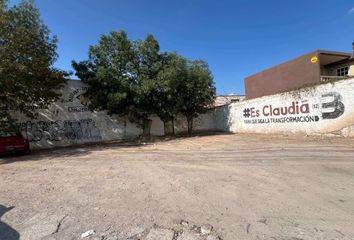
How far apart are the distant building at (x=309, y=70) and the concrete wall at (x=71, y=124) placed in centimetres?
1284

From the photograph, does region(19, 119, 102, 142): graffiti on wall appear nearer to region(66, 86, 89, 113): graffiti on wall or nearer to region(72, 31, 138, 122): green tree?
region(66, 86, 89, 113): graffiti on wall

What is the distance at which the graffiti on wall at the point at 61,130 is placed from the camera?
18.6m

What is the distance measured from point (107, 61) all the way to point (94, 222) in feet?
53.6

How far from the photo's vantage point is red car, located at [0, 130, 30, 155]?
13.2 m

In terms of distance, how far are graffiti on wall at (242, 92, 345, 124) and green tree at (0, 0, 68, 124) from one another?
1371 cm

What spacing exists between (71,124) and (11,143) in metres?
6.71

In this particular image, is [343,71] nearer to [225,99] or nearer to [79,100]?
[225,99]

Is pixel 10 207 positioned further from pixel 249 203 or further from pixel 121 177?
pixel 249 203

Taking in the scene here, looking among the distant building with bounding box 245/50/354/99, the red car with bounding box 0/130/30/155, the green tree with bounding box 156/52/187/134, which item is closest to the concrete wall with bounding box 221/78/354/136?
the distant building with bounding box 245/50/354/99

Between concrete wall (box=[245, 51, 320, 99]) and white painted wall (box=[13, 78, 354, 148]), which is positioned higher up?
concrete wall (box=[245, 51, 320, 99])

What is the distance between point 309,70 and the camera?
21047 mm

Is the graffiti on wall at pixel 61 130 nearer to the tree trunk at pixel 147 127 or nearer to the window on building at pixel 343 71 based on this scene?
the tree trunk at pixel 147 127

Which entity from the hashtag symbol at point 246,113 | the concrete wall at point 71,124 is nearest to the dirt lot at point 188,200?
the concrete wall at point 71,124

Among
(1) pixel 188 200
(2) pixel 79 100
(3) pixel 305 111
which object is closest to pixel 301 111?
(3) pixel 305 111
